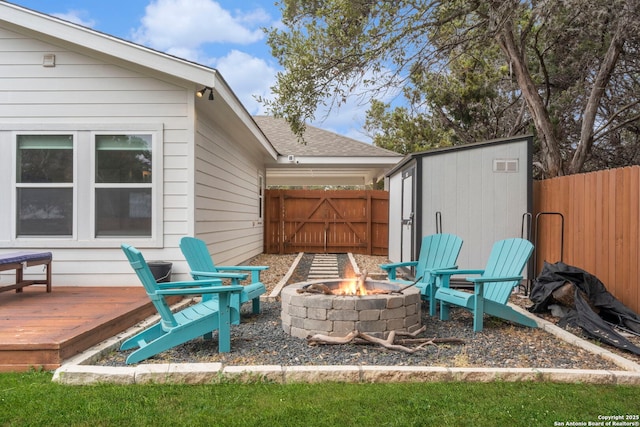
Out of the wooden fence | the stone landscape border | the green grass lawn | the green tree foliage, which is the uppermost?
the green tree foliage

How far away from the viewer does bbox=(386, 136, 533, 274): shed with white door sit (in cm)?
648

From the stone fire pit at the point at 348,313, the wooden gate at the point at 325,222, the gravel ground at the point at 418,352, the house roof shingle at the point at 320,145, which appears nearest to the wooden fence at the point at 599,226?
the gravel ground at the point at 418,352

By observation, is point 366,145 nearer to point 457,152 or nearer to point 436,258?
point 457,152

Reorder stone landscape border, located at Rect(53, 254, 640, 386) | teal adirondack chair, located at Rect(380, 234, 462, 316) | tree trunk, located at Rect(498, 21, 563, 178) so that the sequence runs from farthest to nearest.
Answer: tree trunk, located at Rect(498, 21, 563, 178), teal adirondack chair, located at Rect(380, 234, 462, 316), stone landscape border, located at Rect(53, 254, 640, 386)

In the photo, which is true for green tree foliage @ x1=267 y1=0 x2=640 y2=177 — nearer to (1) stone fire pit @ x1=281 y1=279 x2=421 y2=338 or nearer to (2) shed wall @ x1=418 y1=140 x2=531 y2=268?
(2) shed wall @ x1=418 y1=140 x2=531 y2=268

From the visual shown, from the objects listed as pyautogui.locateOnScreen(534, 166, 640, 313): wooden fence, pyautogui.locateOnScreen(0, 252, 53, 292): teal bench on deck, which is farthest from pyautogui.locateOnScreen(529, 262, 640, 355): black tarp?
pyautogui.locateOnScreen(0, 252, 53, 292): teal bench on deck

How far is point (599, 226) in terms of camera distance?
16.9 ft

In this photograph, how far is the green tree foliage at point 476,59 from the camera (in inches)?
285

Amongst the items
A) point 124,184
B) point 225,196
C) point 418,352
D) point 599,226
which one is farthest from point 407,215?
point 124,184

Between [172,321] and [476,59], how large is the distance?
10.5m

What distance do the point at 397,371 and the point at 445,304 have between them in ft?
6.12

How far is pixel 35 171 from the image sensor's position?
572 centimetres

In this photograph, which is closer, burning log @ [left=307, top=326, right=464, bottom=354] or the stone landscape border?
the stone landscape border

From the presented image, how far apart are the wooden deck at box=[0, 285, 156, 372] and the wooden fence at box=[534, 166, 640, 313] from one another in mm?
4800
